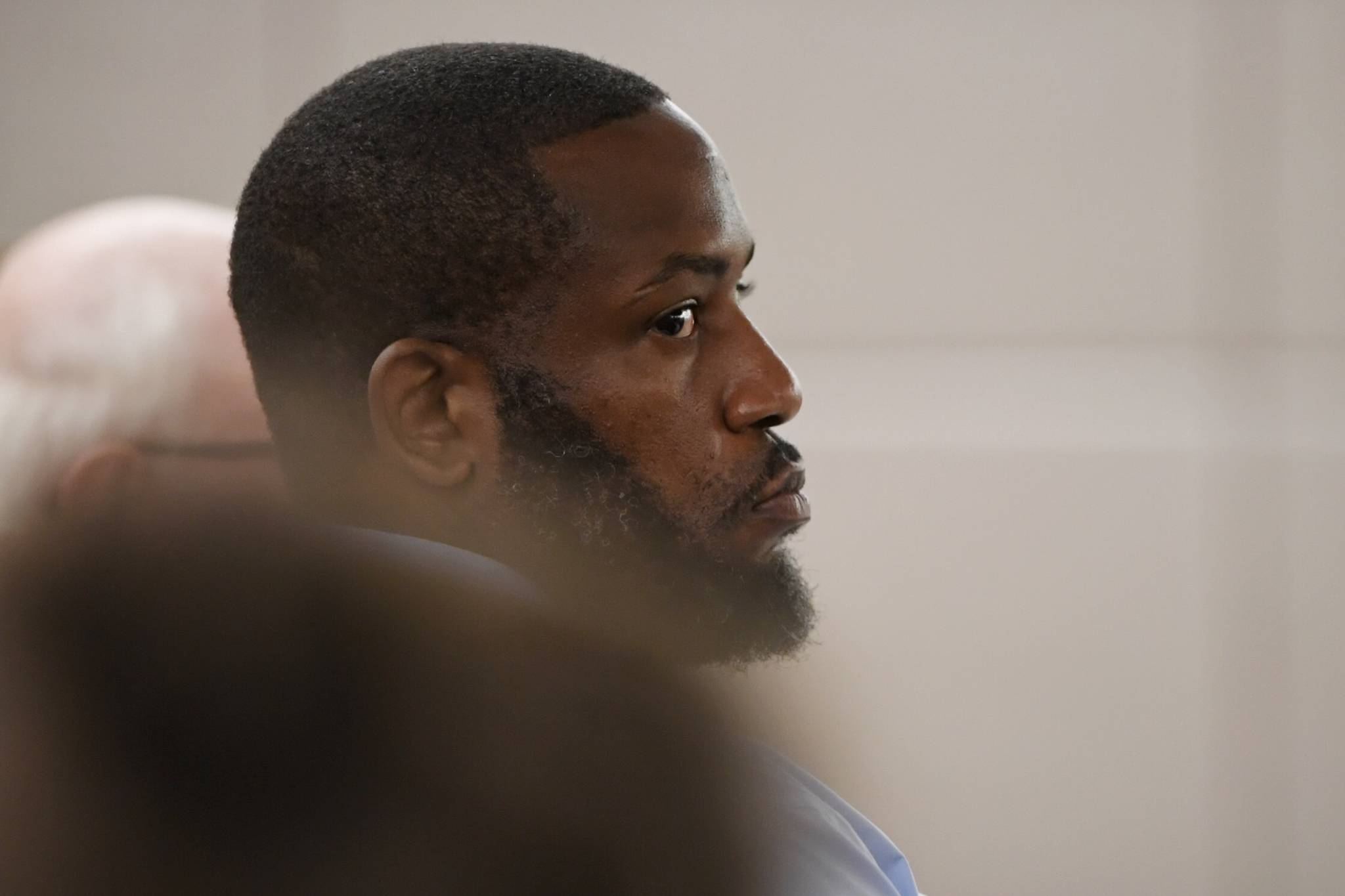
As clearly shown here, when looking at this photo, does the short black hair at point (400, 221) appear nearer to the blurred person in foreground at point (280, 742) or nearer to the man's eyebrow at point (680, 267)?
the man's eyebrow at point (680, 267)

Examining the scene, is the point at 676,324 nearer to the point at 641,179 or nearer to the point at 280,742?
the point at 641,179

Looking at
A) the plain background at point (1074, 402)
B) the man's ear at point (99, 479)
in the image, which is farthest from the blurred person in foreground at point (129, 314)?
the plain background at point (1074, 402)

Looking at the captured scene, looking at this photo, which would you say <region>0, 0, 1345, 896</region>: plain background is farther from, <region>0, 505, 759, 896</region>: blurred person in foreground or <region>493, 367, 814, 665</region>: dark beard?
<region>0, 505, 759, 896</region>: blurred person in foreground

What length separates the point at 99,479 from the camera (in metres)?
0.26

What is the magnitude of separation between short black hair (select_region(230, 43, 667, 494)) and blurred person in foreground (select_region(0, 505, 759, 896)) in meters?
0.55

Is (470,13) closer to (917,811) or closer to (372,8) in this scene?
(372,8)

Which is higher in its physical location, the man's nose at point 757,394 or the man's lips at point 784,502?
the man's nose at point 757,394

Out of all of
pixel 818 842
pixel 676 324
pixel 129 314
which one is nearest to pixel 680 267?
pixel 676 324

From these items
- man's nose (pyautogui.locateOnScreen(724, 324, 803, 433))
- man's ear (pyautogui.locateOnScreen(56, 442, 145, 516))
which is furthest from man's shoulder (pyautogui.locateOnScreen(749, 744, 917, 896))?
man's nose (pyautogui.locateOnScreen(724, 324, 803, 433))

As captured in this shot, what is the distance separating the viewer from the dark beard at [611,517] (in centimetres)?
77

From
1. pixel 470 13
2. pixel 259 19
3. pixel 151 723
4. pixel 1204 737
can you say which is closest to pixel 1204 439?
pixel 1204 737

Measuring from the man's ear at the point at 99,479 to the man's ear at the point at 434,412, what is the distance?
→ 48 cm

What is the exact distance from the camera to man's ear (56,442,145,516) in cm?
22

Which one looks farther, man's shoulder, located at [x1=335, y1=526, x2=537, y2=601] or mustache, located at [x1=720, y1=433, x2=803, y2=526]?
mustache, located at [x1=720, y1=433, x2=803, y2=526]
